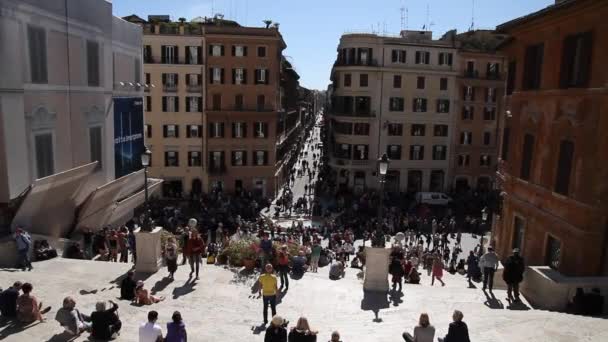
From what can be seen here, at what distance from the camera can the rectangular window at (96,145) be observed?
22.8 m

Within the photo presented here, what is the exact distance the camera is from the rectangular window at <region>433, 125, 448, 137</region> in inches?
1989

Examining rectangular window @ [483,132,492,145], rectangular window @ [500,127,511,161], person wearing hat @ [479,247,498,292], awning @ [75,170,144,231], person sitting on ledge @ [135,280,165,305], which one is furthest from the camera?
rectangular window @ [483,132,492,145]

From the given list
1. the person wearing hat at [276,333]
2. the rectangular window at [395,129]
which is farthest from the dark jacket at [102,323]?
the rectangular window at [395,129]

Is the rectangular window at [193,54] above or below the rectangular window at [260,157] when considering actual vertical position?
above

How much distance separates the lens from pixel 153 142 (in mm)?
46594

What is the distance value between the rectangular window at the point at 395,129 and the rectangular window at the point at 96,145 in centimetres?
3159

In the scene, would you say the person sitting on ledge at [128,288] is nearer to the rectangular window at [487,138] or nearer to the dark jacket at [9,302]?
the dark jacket at [9,302]

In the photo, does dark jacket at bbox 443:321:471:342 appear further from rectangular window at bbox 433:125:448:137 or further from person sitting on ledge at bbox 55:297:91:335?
rectangular window at bbox 433:125:448:137

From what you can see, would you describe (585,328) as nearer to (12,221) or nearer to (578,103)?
(578,103)

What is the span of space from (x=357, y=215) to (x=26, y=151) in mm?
26239

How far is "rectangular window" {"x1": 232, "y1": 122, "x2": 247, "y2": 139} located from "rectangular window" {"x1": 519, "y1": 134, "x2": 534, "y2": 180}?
29961 millimetres

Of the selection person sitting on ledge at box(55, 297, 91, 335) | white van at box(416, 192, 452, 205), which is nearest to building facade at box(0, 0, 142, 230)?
person sitting on ledge at box(55, 297, 91, 335)

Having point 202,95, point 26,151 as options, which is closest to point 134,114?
point 26,151

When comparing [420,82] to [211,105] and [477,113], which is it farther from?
[211,105]
